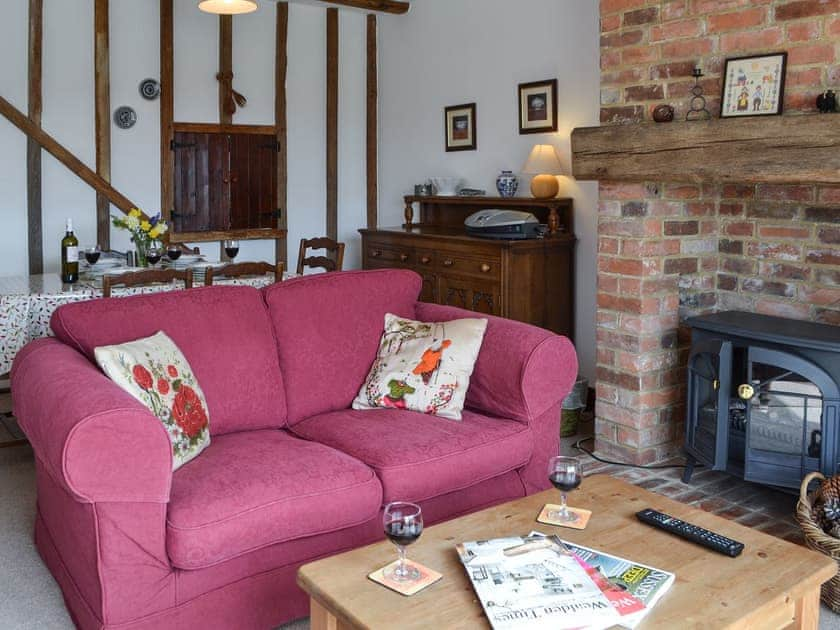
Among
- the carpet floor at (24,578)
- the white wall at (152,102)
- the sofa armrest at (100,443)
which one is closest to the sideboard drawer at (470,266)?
the white wall at (152,102)

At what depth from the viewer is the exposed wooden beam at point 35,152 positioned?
5641 mm

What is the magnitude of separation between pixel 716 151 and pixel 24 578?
115 inches

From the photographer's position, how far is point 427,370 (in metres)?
3.22

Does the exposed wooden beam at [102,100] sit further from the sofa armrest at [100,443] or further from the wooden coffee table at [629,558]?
the wooden coffee table at [629,558]

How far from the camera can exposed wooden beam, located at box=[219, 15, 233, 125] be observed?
6.24 metres

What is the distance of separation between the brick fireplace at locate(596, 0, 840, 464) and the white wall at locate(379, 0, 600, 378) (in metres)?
0.96

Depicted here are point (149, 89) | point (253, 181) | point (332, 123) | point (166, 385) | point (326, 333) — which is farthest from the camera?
point (332, 123)

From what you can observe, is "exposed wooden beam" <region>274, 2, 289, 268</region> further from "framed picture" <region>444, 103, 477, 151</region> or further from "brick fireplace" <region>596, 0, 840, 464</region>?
"brick fireplace" <region>596, 0, 840, 464</region>

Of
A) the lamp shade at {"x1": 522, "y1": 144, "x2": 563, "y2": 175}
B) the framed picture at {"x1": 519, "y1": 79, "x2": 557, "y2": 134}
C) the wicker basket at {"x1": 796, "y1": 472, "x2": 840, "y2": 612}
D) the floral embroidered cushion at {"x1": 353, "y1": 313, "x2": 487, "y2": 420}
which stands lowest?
the wicker basket at {"x1": 796, "y1": 472, "x2": 840, "y2": 612}

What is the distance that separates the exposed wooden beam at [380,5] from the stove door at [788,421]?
4172 mm

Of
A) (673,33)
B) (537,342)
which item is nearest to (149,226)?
(537,342)

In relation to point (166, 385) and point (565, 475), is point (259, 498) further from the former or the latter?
point (565, 475)

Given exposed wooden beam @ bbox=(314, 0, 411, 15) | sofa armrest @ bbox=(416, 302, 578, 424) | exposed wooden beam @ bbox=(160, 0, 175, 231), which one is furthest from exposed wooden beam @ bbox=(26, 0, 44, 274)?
sofa armrest @ bbox=(416, 302, 578, 424)

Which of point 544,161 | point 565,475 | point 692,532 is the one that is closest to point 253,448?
point 565,475
